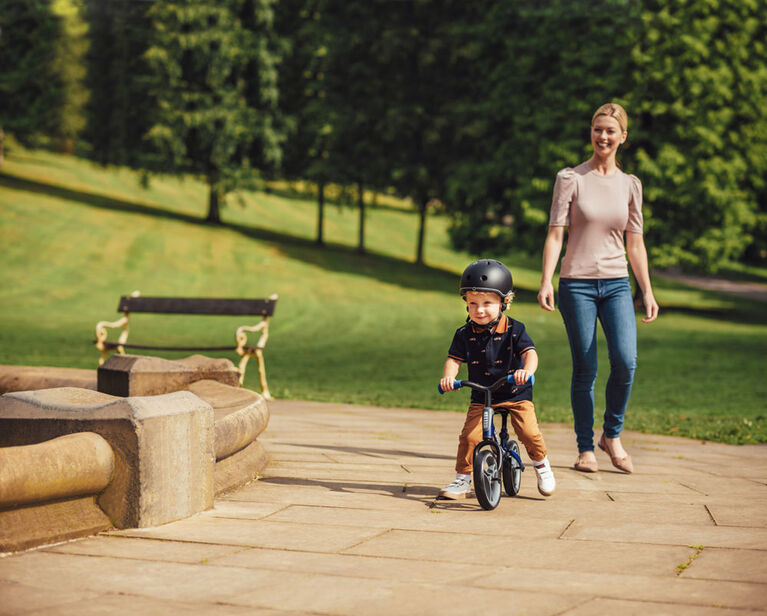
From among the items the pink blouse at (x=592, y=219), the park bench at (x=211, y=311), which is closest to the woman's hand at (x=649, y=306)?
the pink blouse at (x=592, y=219)

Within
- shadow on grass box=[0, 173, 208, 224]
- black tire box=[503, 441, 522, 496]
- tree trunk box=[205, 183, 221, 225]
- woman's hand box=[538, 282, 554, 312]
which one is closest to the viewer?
black tire box=[503, 441, 522, 496]

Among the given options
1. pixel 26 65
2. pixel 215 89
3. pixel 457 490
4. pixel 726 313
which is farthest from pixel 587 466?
pixel 26 65

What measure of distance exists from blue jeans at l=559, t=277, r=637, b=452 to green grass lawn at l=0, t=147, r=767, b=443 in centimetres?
261

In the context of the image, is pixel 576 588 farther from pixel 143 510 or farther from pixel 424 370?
pixel 424 370

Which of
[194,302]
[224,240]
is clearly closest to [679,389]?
[194,302]

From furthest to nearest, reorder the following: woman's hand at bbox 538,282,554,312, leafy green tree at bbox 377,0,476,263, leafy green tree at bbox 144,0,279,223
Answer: leafy green tree at bbox 377,0,476,263 < leafy green tree at bbox 144,0,279,223 < woman's hand at bbox 538,282,554,312

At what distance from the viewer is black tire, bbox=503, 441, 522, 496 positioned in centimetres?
542

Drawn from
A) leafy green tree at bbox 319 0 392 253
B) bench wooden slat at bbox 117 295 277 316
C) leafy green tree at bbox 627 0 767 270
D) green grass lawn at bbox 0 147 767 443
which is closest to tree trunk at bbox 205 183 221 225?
green grass lawn at bbox 0 147 767 443

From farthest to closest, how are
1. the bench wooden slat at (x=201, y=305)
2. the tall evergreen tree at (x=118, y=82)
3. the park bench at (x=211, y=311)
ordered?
1. the tall evergreen tree at (x=118, y=82)
2. the bench wooden slat at (x=201, y=305)
3. the park bench at (x=211, y=311)

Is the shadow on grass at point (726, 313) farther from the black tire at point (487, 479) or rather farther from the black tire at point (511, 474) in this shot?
the black tire at point (487, 479)

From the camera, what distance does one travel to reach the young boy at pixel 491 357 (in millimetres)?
5238

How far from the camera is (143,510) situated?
445cm

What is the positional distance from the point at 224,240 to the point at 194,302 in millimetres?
28402

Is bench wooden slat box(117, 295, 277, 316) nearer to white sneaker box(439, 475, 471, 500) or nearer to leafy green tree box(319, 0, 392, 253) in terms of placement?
white sneaker box(439, 475, 471, 500)
